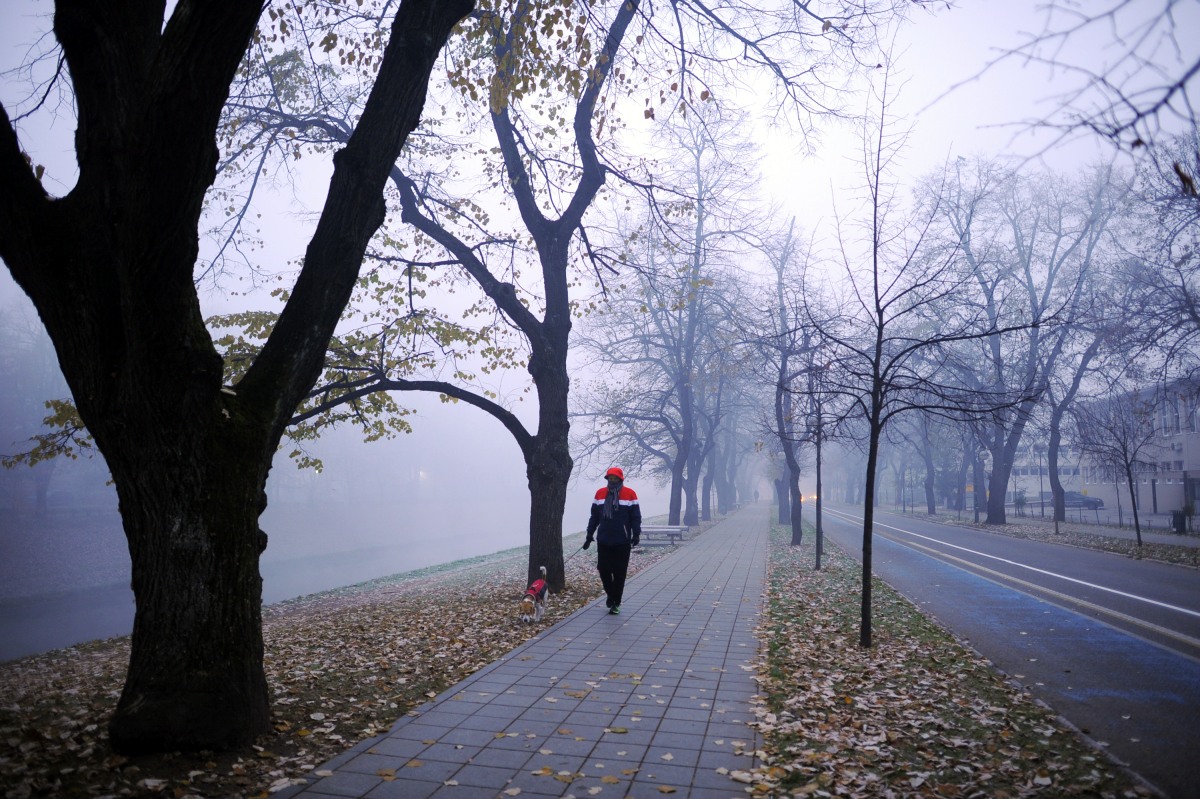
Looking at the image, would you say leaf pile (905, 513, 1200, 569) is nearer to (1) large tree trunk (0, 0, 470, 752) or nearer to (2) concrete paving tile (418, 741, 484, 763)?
(2) concrete paving tile (418, 741, 484, 763)

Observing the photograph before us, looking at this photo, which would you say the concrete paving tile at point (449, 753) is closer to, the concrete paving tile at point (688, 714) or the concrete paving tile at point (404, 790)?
the concrete paving tile at point (404, 790)

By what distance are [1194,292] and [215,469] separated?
20883 millimetres

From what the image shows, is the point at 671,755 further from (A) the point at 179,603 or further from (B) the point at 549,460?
(B) the point at 549,460

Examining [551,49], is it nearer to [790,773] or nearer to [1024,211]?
[790,773]

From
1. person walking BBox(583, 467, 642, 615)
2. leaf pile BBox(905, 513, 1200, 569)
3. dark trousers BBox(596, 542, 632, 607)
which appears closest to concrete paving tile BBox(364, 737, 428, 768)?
person walking BBox(583, 467, 642, 615)

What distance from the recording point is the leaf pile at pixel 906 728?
4.50m

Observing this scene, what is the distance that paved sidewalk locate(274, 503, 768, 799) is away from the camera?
443 cm

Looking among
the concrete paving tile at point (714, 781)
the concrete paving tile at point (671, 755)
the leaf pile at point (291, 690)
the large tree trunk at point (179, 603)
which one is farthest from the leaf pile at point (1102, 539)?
the large tree trunk at point (179, 603)

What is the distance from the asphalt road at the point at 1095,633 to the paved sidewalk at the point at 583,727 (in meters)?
2.70

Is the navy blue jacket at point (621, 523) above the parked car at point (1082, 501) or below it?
above

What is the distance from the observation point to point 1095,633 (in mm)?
9562

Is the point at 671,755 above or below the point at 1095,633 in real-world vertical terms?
above

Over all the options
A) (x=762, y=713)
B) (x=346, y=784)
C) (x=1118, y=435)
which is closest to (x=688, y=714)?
(x=762, y=713)

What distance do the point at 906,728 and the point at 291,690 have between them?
503 cm
